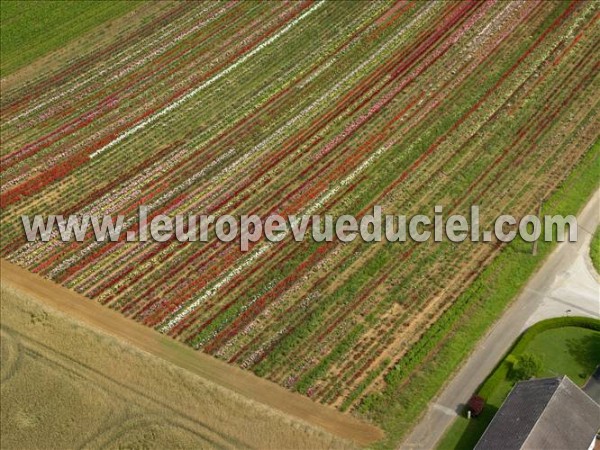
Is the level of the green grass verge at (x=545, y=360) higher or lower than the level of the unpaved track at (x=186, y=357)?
higher

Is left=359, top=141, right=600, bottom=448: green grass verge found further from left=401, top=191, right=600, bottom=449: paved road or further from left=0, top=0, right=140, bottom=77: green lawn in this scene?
left=0, top=0, right=140, bottom=77: green lawn

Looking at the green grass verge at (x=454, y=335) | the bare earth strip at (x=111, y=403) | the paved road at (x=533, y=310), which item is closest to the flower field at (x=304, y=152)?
the green grass verge at (x=454, y=335)

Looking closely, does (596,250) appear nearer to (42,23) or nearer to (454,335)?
(454,335)

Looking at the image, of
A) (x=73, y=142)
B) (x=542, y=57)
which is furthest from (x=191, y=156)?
(x=542, y=57)

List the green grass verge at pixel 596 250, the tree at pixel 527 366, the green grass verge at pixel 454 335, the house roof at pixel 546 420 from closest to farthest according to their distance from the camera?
1. the house roof at pixel 546 420
2. the tree at pixel 527 366
3. the green grass verge at pixel 454 335
4. the green grass verge at pixel 596 250

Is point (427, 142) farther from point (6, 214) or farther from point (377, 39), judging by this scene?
point (6, 214)

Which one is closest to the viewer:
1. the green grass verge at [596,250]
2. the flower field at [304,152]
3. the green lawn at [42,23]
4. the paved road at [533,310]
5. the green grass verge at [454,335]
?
the paved road at [533,310]

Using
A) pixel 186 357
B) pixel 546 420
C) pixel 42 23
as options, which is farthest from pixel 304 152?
pixel 42 23

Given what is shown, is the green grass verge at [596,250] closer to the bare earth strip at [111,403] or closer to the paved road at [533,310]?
the paved road at [533,310]

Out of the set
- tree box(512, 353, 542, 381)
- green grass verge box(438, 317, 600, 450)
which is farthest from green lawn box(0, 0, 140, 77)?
tree box(512, 353, 542, 381)
